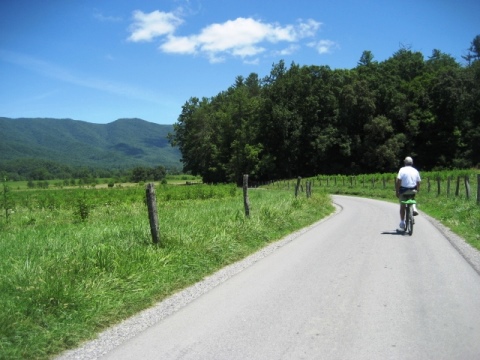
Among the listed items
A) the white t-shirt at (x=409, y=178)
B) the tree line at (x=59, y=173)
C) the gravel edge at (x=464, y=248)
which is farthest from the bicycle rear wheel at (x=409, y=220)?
the tree line at (x=59, y=173)

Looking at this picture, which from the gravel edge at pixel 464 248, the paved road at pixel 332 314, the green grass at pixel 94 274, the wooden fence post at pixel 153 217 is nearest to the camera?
the paved road at pixel 332 314

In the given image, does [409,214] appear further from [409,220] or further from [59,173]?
[59,173]

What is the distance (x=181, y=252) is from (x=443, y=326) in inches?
198

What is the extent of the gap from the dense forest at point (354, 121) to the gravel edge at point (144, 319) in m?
58.6

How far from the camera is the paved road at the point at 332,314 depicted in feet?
13.8

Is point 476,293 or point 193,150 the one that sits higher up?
point 193,150

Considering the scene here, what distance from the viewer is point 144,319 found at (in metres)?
5.39

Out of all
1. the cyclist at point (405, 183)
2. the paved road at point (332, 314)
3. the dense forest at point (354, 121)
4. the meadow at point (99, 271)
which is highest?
the dense forest at point (354, 121)

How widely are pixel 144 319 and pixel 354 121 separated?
223 ft

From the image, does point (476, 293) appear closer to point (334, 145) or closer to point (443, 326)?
point (443, 326)

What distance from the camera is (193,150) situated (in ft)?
302

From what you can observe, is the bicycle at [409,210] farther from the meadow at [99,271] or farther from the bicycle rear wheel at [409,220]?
the meadow at [99,271]

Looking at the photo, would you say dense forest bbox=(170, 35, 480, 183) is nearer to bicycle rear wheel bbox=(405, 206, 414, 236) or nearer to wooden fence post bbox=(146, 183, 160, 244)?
bicycle rear wheel bbox=(405, 206, 414, 236)

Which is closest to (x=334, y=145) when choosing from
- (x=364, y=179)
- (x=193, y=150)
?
(x=364, y=179)
